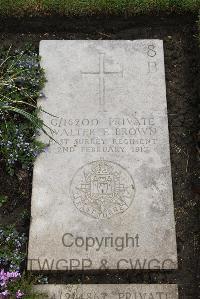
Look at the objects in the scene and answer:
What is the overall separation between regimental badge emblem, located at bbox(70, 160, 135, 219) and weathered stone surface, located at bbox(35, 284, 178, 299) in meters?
0.53

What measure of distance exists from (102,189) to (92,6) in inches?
A: 71.2

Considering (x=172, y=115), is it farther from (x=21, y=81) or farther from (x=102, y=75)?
(x=21, y=81)

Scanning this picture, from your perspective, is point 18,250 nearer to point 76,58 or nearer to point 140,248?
point 140,248

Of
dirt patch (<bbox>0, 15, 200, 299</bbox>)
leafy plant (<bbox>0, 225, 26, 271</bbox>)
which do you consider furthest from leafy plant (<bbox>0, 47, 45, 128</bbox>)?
leafy plant (<bbox>0, 225, 26, 271</bbox>)

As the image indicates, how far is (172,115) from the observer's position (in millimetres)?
4742

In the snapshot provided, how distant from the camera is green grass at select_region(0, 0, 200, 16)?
5.05 meters

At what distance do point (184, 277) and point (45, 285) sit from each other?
1036 mm

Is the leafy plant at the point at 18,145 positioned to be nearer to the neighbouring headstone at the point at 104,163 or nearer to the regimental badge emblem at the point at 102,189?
the neighbouring headstone at the point at 104,163

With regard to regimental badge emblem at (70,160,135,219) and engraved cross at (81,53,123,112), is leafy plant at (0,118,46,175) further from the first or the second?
engraved cross at (81,53,123,112)

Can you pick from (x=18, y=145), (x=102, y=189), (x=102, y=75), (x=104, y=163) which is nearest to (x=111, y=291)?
(x=102, y=189)

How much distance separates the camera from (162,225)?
413 centimetres

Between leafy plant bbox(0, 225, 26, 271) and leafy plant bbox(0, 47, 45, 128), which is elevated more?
leafy plant bbox(0, 47, 45, 128)

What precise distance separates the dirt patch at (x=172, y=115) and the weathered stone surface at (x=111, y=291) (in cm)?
13

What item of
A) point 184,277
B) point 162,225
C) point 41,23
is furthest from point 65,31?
point 184,277
